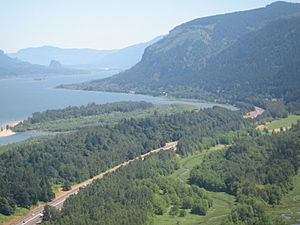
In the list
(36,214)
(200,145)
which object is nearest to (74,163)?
(36,214)

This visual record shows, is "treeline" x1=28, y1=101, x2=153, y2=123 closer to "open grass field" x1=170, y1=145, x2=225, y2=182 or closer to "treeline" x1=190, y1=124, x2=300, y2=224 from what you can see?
"open grass field" x1=170, y1=145, x2=225, y2=182

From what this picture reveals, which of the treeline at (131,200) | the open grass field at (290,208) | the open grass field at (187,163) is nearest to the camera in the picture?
the treeline at (131,200)

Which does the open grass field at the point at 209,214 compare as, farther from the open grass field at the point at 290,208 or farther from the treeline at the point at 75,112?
the treeline at the point at 75,112

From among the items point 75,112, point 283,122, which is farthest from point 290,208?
point 75,112

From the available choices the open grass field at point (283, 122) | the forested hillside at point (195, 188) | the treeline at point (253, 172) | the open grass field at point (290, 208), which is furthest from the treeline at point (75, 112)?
the open grass field at point (290, 208)

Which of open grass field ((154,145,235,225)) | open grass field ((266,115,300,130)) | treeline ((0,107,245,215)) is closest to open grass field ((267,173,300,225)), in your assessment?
open grass field ((154,145,235,225))

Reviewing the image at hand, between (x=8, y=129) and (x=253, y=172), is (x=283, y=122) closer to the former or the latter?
(x=253, y=172)
